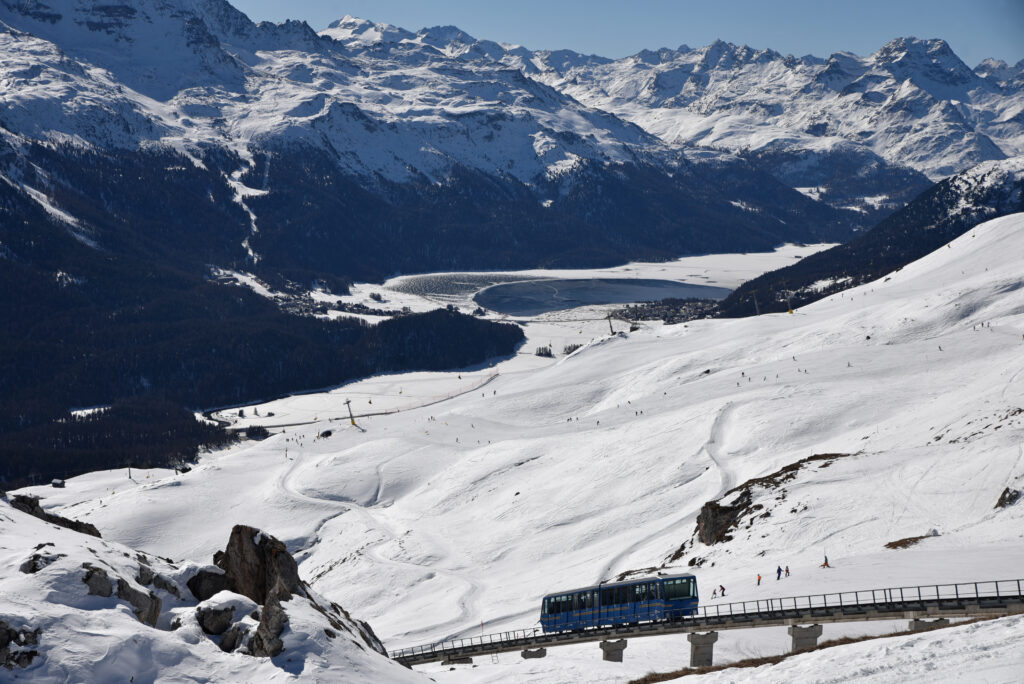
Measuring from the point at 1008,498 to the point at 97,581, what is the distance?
57.8m

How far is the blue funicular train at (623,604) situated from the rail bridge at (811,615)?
597 millimetres

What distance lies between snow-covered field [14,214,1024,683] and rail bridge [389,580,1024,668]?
1.32 meters

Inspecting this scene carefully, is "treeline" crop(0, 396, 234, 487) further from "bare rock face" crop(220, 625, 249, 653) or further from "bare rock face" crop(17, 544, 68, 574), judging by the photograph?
"bare rock face" crop(220, 625, 249, 653)

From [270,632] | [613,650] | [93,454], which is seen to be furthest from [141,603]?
[93,454]

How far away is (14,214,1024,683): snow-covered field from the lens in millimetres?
57469

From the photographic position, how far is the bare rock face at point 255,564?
1925 inches

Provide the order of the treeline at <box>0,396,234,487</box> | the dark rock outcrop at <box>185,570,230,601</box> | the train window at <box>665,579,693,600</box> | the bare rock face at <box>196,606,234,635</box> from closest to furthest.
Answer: the bare rock face at <box>196,606,234,635</box> < the dark rock outcrop at <box>185,570,230,601</box> < the train window at <box>665,579,693,600</box> < the treeline at <box>0,396,234,487</box>

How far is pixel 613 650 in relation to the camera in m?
54.0

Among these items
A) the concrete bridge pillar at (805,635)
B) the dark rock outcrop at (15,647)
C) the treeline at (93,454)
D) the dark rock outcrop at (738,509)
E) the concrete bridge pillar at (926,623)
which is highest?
the treeline at (93,454)

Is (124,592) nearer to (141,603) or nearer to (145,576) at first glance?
(141,603)

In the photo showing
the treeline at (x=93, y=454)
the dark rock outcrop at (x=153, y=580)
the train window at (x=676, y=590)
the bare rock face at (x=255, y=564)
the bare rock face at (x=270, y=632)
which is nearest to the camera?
the bare rock face at (x=270, y=632)

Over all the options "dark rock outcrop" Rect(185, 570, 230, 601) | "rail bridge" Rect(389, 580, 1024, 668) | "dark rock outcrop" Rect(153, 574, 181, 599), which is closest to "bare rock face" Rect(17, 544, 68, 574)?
"dark rock outcrop" Rect(153, 574, 181, 599)

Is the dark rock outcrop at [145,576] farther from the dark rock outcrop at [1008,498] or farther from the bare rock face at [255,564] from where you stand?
the dark rock outcrop at [1008,498]

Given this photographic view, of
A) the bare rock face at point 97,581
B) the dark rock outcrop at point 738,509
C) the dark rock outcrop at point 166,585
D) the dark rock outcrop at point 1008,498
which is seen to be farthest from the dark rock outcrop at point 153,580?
the dark rock outcrop at point 1008,498
